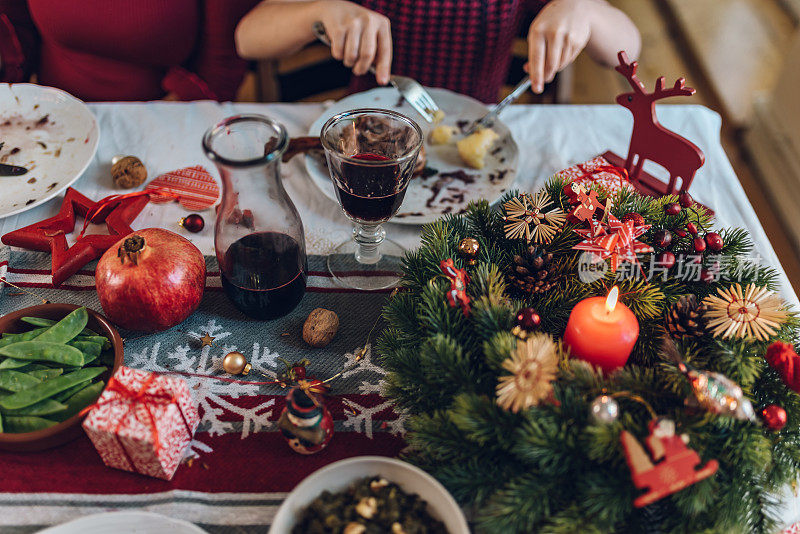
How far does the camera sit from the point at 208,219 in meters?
0.94

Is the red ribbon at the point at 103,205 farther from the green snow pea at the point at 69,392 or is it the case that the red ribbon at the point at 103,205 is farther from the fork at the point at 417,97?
the fork at the point at 417,97

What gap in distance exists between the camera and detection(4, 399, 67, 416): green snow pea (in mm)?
630

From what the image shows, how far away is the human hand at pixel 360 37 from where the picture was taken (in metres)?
1.05

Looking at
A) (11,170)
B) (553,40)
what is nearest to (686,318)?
(553,40)

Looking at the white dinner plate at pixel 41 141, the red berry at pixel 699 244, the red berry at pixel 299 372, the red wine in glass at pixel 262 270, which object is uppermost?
the red berry at pixel 699 244

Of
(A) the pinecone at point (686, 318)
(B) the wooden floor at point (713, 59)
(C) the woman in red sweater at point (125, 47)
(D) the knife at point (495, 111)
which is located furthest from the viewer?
(B) the wooden floor at point (713, 59)

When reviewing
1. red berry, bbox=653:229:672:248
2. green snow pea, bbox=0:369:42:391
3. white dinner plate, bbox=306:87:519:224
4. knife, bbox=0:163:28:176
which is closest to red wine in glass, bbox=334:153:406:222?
white dinner plate, bbox=306:87:519:224

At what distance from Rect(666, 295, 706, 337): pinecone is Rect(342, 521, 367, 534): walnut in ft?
1.30

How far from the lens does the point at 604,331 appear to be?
1.97 feet

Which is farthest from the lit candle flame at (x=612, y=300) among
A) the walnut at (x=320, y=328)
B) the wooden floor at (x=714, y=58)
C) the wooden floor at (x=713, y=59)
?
the wooden floor at (x=713, y=59)

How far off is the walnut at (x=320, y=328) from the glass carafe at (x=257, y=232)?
42 millimetres

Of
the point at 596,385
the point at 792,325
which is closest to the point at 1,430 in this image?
the point at 596,385

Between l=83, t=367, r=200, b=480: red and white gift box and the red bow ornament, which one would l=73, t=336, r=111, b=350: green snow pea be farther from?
the red bow ornament

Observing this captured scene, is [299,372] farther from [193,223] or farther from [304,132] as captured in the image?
[304,132]
